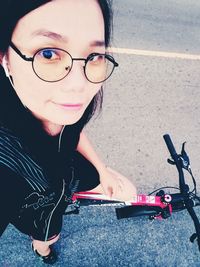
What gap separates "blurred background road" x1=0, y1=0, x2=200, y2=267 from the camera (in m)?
2.80

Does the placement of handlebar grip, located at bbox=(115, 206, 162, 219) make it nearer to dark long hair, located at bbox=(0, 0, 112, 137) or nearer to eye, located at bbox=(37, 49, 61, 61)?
dark long hair, located at bbox=(0, 0, 112, 137)

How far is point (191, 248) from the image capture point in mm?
2895

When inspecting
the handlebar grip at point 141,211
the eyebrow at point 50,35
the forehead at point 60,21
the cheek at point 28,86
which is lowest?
the handlebar grip at point 141,211

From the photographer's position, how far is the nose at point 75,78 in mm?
1298

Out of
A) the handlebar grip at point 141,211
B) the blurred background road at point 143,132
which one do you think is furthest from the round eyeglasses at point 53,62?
the blurred background road at point 143,132

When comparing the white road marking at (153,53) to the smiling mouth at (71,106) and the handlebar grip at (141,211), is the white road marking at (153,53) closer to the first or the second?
the handlebar grip at (141,211)

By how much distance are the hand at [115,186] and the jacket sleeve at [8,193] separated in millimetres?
888

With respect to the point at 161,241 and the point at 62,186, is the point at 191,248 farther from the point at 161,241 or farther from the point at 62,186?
the point at 62,186

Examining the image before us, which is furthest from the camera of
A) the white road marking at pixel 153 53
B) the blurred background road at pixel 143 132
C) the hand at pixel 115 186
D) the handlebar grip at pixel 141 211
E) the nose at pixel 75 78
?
the white road marking at pixel 153 53

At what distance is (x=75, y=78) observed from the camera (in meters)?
1.31

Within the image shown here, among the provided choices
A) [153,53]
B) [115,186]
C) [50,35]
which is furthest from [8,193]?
[153,53]

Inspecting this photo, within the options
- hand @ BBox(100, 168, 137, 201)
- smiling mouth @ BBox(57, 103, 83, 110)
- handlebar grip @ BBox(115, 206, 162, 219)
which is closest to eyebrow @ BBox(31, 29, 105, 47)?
smiling mouth @ BBox(57, 103, 83, 110)

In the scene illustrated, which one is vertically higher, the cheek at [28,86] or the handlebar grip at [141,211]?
the cheek at [28,86]

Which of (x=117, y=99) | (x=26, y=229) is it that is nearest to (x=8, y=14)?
(x=26, y=229)
